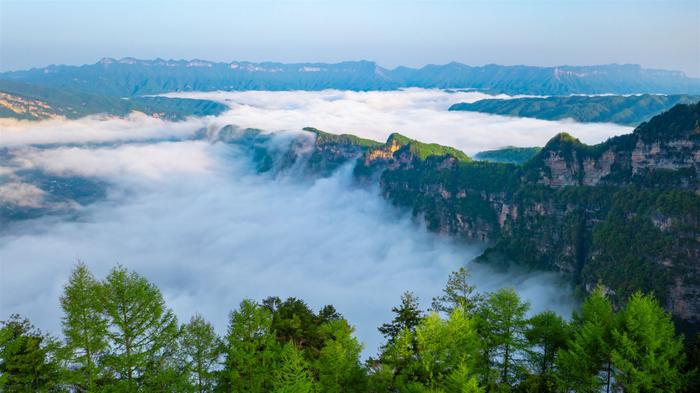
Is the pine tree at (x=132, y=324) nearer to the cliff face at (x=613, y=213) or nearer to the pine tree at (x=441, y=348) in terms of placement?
the pine tree at (x=441, y=348)

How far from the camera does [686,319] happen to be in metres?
100

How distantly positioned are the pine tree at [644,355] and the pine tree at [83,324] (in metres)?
39.6

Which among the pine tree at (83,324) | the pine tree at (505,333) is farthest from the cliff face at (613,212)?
the pine tree at (83,324)

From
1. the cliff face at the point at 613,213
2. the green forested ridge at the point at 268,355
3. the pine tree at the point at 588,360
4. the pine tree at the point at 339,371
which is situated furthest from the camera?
the cliff face at the point at 613,213

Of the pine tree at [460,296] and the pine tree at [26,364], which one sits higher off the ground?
the pine tree at [26,364]

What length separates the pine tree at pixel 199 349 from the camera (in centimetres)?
4294

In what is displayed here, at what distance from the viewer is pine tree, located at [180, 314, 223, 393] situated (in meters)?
42.9

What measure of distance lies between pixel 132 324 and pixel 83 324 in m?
3.41

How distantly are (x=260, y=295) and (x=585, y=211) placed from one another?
101471mm

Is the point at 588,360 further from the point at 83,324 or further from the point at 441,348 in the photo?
the point at 83,324

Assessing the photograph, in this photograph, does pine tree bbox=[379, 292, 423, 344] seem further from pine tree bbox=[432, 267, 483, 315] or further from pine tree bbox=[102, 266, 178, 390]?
pine tree bbox=[102, 266, 178, 390]

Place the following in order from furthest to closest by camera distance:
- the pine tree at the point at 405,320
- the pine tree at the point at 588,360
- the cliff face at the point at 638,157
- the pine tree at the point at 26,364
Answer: the cliff face at the point at 638,157, the pine tree at the point at 405,320, the pine tree at the point at 588,360, the pine tree at the point at 26,364

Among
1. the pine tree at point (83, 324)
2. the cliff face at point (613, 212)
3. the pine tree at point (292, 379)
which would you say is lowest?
the cliff face at point (613, 212)

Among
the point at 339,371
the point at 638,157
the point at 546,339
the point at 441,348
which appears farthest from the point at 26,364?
the point at 638,157
